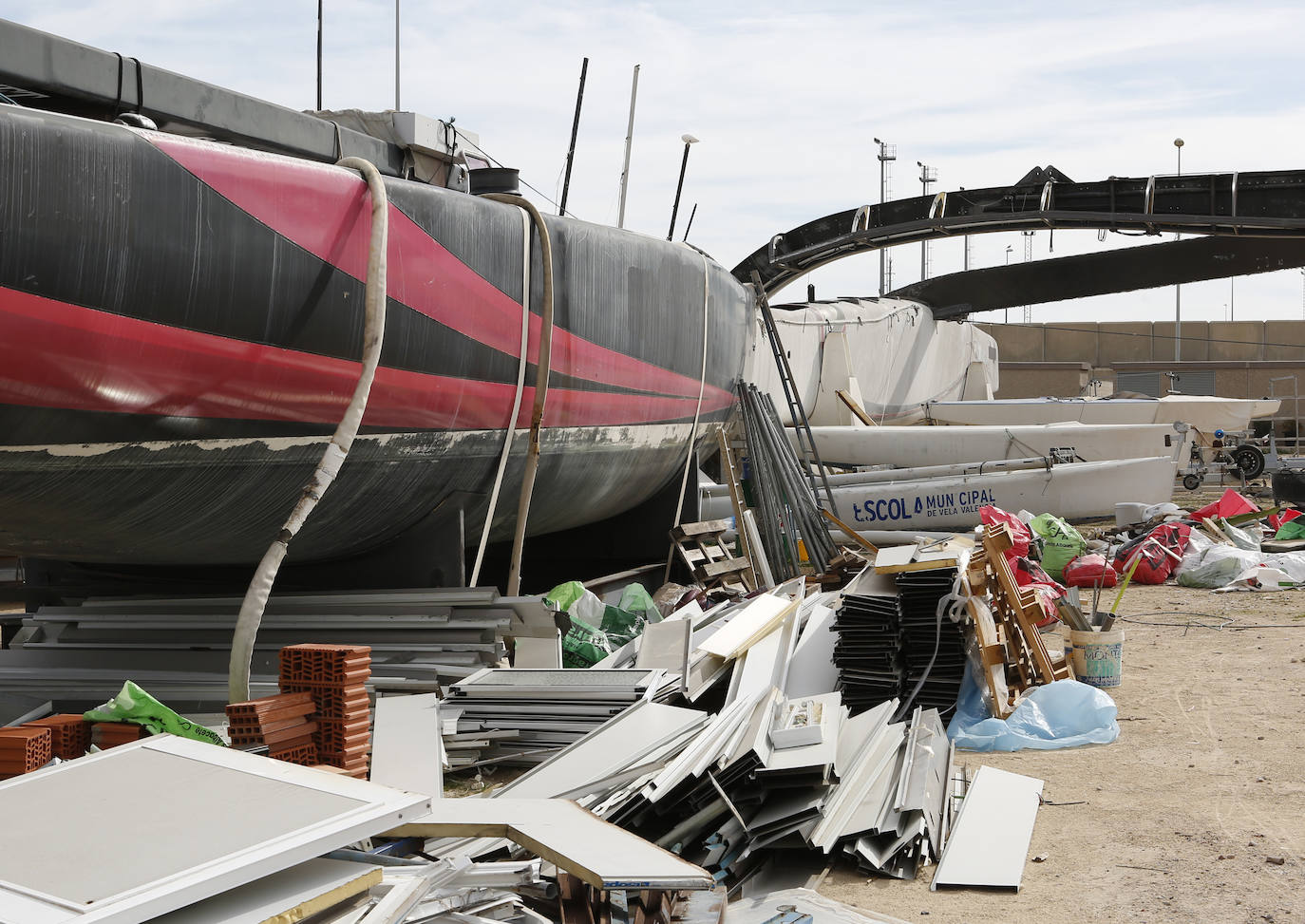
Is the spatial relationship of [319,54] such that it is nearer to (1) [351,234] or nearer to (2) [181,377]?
(1) [351,234]

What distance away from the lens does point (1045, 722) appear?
16.5ft

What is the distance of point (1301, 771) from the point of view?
4.34m

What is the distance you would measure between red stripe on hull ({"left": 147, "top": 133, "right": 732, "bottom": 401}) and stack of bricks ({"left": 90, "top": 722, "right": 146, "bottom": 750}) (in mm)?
1942

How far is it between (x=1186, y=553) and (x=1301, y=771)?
20.0 feet

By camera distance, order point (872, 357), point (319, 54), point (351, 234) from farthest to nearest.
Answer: point (872, 357), point (319, 54), point (351, 234)

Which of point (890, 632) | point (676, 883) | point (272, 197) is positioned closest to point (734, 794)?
point (676, 883)

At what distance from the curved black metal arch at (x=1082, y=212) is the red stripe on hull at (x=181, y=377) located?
12.3 meters

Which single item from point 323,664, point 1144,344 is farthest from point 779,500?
point 1144,344

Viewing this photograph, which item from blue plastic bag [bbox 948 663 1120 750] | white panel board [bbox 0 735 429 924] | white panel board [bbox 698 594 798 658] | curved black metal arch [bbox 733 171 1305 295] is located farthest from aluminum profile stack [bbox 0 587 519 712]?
curved black metal arch [bbox 733 171 1305 295]

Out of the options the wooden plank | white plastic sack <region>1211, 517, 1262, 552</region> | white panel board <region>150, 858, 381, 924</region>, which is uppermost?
the wooden plank

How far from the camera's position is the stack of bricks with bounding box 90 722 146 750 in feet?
12.9

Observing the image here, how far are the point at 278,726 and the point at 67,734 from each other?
79cm

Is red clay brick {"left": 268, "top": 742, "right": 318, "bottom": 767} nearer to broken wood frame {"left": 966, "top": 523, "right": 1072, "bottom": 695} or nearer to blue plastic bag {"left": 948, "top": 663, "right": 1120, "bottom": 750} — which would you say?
blue plastic bag {"left": 948, "top": 663, "right": 1120, "bottom": 750}

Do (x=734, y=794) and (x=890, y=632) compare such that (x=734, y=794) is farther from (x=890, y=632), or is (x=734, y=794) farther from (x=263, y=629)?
(x=263, y=629)
